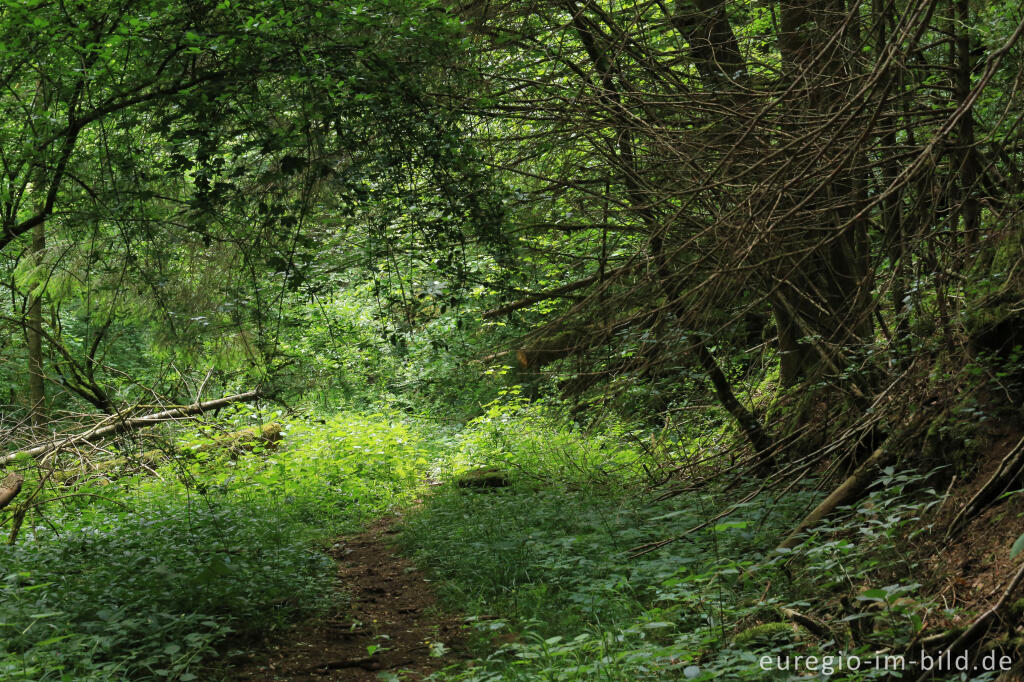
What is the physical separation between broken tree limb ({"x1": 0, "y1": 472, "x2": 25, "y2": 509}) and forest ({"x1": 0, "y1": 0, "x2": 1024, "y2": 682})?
8 cm

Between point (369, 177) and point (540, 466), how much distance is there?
535 cm

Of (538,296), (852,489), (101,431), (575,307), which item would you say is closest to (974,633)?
(852,489)

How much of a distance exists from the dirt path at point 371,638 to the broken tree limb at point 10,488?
2504mm

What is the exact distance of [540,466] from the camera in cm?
1027

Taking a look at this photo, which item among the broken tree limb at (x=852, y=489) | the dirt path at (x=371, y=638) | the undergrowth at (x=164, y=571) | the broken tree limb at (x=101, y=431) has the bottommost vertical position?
the broken tree limb at (x=852, y=489)

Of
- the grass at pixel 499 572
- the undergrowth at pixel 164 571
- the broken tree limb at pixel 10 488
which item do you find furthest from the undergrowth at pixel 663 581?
the broken tree limb at pixel 10 488

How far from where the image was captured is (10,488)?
6.04 m

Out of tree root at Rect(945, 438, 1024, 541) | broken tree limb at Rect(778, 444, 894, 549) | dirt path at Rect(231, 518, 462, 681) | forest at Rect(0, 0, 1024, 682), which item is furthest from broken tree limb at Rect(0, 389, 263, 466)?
tree root at Rect(945, 438, 1024, 541)

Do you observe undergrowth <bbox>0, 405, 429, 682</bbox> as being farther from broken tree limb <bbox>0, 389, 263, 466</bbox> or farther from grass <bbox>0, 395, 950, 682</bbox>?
broken tree limb <bbox>0, 389, 263, 466</bbox>

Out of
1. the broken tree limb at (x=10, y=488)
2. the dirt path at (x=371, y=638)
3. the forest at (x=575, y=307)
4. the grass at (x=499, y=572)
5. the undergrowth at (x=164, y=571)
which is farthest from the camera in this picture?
the broken tree limb at (x=10, y=488)

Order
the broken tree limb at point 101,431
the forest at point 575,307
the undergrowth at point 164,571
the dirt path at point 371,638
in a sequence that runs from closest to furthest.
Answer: the forest at point 575,307 → the undergrowth at point 164,571 → the dirt path at point 371,638 → the broken tree limb at point 101,431

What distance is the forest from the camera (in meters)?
4.13

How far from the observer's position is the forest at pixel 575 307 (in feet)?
13.5

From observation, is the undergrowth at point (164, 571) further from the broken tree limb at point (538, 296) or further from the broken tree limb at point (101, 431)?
the broken tree limb at point (538, 296)
